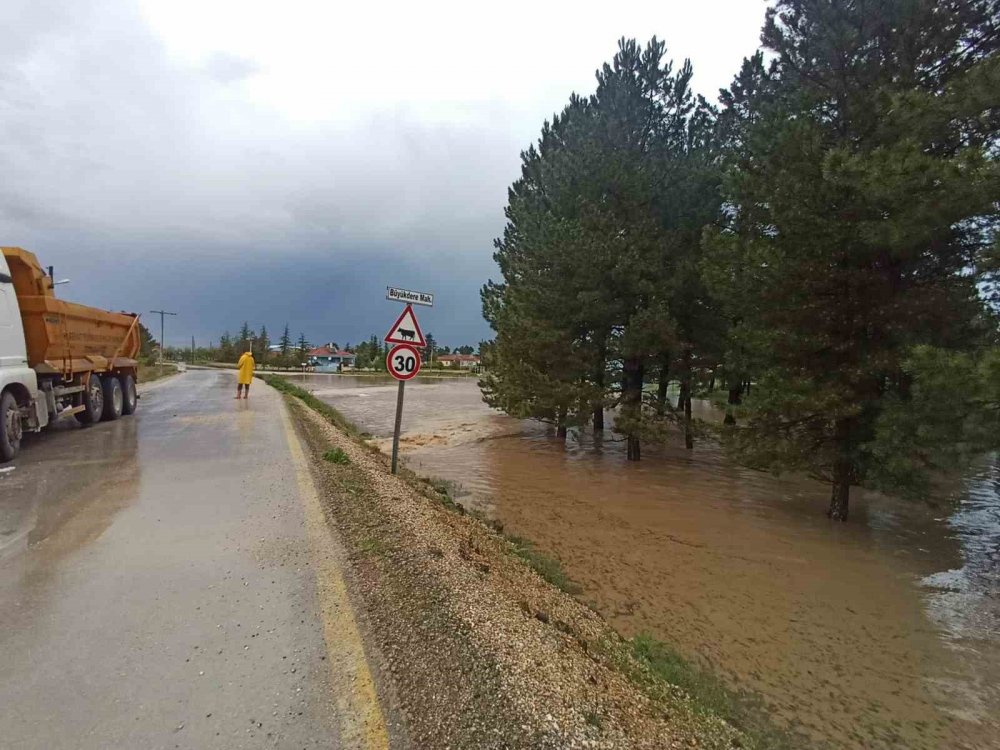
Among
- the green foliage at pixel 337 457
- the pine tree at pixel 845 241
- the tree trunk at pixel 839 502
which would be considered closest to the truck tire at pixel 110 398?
the green foliage at pixel 337 457

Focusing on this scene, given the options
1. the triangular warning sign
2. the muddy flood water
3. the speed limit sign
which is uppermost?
the triangular warning sign

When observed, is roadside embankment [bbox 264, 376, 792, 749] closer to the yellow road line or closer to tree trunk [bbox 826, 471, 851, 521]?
the yellow road line

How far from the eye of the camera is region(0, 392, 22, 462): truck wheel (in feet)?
26.0

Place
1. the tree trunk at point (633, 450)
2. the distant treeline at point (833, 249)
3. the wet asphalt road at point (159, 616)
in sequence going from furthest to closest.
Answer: the tree trunk at point (633, 450) < the distant treeline at point (833, 249) < the wet asphalt road at point (159, 616)

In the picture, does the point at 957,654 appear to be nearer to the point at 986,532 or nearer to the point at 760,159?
the point at 986,532

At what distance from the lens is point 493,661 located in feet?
9.09

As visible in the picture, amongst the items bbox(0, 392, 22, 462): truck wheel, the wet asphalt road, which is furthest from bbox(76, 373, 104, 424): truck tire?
the wet asphalt road

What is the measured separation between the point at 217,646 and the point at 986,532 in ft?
34.5

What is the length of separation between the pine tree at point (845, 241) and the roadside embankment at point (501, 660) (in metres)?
4.89

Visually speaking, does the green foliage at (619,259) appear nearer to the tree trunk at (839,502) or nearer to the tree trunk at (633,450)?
the tree trunk at (633,450)

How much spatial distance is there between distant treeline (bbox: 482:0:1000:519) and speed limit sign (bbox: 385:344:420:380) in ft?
15.8

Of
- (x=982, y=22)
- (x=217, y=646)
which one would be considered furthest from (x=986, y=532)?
(x=217, y=646)

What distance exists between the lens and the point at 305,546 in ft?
15.3

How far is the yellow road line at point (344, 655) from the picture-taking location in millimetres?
2424
